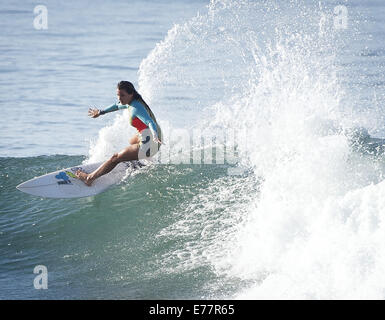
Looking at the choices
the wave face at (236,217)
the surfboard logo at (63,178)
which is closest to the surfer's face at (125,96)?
the wave face at (236,217)

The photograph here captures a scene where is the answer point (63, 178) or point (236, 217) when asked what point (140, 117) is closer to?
point (63, 178)

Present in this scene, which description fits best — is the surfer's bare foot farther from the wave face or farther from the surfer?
the wave face

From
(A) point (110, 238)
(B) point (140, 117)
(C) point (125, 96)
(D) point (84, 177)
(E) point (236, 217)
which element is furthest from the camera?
(D) point (84, 177)

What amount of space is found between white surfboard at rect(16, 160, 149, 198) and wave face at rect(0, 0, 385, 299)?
13cm

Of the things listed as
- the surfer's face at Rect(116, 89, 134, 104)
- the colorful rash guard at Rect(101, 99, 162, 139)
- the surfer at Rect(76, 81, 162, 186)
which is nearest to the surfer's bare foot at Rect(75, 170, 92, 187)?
the surfer at Rect(76, 81, 162, 186)

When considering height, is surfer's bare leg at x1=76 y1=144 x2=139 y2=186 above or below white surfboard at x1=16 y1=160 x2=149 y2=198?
above

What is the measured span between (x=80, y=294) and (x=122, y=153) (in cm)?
258

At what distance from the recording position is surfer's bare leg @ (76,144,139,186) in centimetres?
925

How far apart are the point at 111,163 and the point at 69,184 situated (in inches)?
27.8

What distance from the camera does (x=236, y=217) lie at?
27.1ft

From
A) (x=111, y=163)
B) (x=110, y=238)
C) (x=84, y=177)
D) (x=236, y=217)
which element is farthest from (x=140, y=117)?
(x=236, y=217)

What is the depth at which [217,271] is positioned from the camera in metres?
7.24

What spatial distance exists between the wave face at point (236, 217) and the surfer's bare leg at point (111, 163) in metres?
0.30
